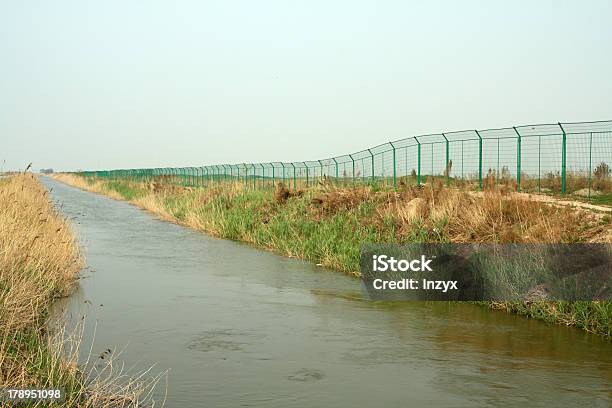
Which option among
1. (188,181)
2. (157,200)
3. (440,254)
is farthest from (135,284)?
(188,181)

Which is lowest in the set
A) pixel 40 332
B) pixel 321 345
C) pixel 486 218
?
pixel 321 345

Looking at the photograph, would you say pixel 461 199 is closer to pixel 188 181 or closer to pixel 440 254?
pixel 440 254

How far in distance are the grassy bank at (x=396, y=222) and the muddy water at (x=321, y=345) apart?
0.61 m

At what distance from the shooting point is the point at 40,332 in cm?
914

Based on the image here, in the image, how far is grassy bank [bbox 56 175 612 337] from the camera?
12.7 metres

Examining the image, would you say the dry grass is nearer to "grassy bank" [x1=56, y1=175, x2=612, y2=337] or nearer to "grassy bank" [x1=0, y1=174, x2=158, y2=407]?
"grassy bank" [x1=56, y1=175, x2=612, y2=337]

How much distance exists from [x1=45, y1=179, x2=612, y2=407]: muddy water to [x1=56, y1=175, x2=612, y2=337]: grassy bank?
0.61 metres

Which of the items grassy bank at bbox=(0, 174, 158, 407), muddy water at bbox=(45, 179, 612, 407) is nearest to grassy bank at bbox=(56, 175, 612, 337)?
muddy water at bbox=(45, 179, 612, 407)

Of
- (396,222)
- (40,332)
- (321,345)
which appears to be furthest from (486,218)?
(40,332)

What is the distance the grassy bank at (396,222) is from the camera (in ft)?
41.6

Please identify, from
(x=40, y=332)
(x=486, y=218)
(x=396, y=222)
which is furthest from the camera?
(x=396, y=222)

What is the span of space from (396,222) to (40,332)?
35.0 ft

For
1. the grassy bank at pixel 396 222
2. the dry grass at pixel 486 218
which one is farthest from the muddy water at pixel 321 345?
the dry grass at pixel 486 218

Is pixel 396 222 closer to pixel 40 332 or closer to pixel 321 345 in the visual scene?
pixel 321 345
